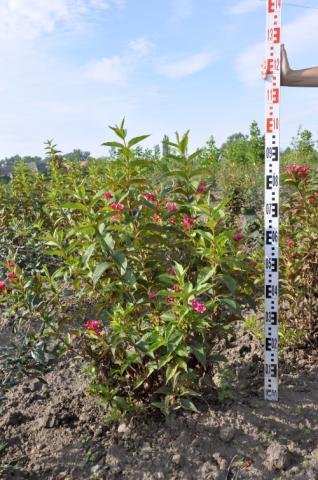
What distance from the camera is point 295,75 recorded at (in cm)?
324

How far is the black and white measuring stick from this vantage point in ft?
10.2

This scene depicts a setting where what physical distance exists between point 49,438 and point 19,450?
0.19m

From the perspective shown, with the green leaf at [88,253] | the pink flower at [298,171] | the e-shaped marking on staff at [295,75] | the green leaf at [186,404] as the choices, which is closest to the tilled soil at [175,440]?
the green leaf at [186,404]

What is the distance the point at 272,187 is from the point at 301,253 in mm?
637

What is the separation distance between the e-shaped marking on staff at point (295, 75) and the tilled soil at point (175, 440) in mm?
2112

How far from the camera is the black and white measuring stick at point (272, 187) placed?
3117mm

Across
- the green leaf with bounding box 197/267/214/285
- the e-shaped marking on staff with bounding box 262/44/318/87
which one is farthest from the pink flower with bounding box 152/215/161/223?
the e-shaped marking on staff with bounding box 262/44/318/87

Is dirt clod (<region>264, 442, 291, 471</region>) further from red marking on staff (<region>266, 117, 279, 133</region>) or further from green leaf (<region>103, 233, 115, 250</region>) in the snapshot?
red marking on staff (<region>266, 117, 279, 133</region>)

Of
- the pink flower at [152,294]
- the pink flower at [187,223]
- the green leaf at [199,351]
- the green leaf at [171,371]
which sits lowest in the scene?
the green leaf at [171,371]

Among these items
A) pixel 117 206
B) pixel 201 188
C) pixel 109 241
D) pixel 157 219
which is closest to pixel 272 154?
pixel 201 188

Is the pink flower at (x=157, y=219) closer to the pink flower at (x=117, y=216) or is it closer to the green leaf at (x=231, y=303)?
the pink flower at (x=117, y=216)

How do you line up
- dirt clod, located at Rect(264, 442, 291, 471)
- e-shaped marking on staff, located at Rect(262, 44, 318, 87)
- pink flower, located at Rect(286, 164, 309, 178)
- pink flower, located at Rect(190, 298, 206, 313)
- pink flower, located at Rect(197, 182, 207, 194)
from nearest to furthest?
pink flower, located at Rect(190, 298, 206, 313) < dirt clod, located at Rect(264, 442, 291, 471) < pink flower, located at Rect(197, 182, 207, 194) < e-shaped marking on staff, located at Rect(262, 44, 318, 87) < pink flower, located at Rect(286, 164, 309, 178)

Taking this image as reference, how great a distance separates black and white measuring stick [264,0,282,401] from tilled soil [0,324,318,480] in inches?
9.5

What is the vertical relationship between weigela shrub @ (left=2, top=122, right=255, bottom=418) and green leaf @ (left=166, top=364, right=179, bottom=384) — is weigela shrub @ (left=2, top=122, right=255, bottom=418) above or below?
above
